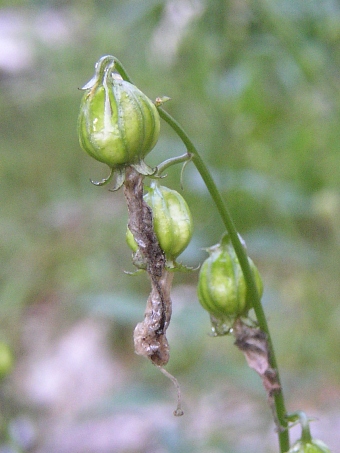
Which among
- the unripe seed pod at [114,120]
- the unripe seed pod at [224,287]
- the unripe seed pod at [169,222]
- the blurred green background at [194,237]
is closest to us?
the unripe seed pod at [114,120]

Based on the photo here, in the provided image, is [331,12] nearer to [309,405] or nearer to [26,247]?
[309,405]

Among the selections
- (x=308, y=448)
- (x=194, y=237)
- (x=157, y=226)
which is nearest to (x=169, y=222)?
(x=157, y=226)

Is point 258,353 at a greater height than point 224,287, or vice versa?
point 224,287

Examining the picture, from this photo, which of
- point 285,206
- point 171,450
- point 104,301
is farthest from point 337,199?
point 171,450

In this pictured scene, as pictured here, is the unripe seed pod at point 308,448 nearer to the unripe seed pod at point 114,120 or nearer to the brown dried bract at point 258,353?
the brown dried bract at point 258,353

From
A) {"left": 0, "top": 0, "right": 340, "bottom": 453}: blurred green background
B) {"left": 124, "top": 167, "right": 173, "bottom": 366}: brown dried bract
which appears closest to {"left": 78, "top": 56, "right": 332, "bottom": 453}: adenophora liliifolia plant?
{"left": 124, "top": 167, "right": 173, "bottom": 366}: brown dried bract

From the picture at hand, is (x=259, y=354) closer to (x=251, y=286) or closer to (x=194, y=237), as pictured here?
(x=251, y=286)

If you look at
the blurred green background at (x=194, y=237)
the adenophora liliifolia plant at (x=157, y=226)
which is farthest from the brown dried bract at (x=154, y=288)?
the blurred green background at (x=194, y=237)
